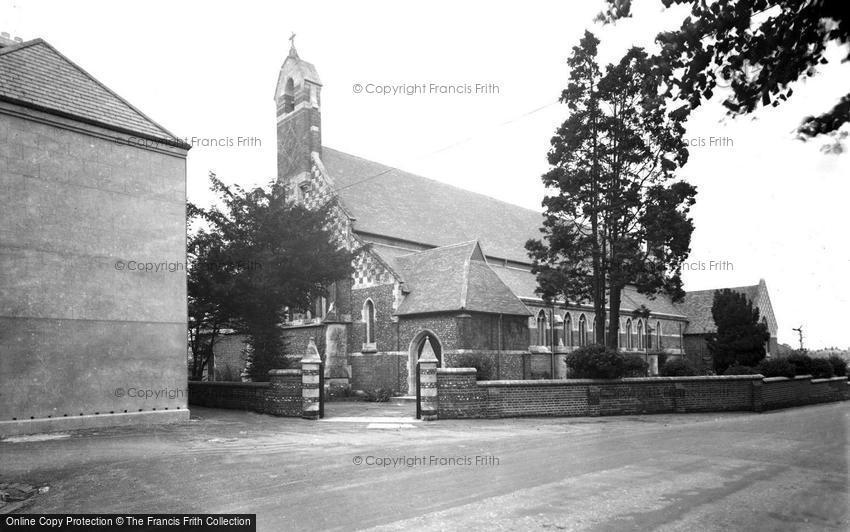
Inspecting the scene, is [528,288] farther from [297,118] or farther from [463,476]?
[463,476]

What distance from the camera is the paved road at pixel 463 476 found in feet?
21.2

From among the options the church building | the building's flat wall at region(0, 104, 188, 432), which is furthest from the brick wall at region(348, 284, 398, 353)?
the building's flat wall at region(0, 104, 188, 432)

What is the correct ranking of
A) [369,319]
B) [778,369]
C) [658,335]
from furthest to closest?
[658,335] < [369,319] < [778,369]

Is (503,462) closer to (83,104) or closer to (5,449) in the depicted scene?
→ (5,449)

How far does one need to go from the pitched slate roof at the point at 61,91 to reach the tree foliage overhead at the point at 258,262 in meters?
5.46

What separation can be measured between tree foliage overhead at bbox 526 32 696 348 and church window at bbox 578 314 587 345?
12832mm

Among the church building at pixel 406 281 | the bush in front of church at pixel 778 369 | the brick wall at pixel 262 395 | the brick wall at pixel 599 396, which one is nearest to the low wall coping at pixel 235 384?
the brick wall at pixel 262 395

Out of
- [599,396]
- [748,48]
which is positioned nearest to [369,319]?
[599,396]

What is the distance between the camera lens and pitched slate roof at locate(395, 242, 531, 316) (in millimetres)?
25781

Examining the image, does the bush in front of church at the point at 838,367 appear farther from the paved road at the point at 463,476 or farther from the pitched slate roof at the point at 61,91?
the pitched slate roof at the point at 61,91

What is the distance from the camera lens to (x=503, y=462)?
31.6 feet

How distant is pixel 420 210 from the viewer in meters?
35.1

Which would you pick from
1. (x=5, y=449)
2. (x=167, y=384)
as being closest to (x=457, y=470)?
(x=5, y=449)

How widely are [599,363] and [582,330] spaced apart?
57.5ft
